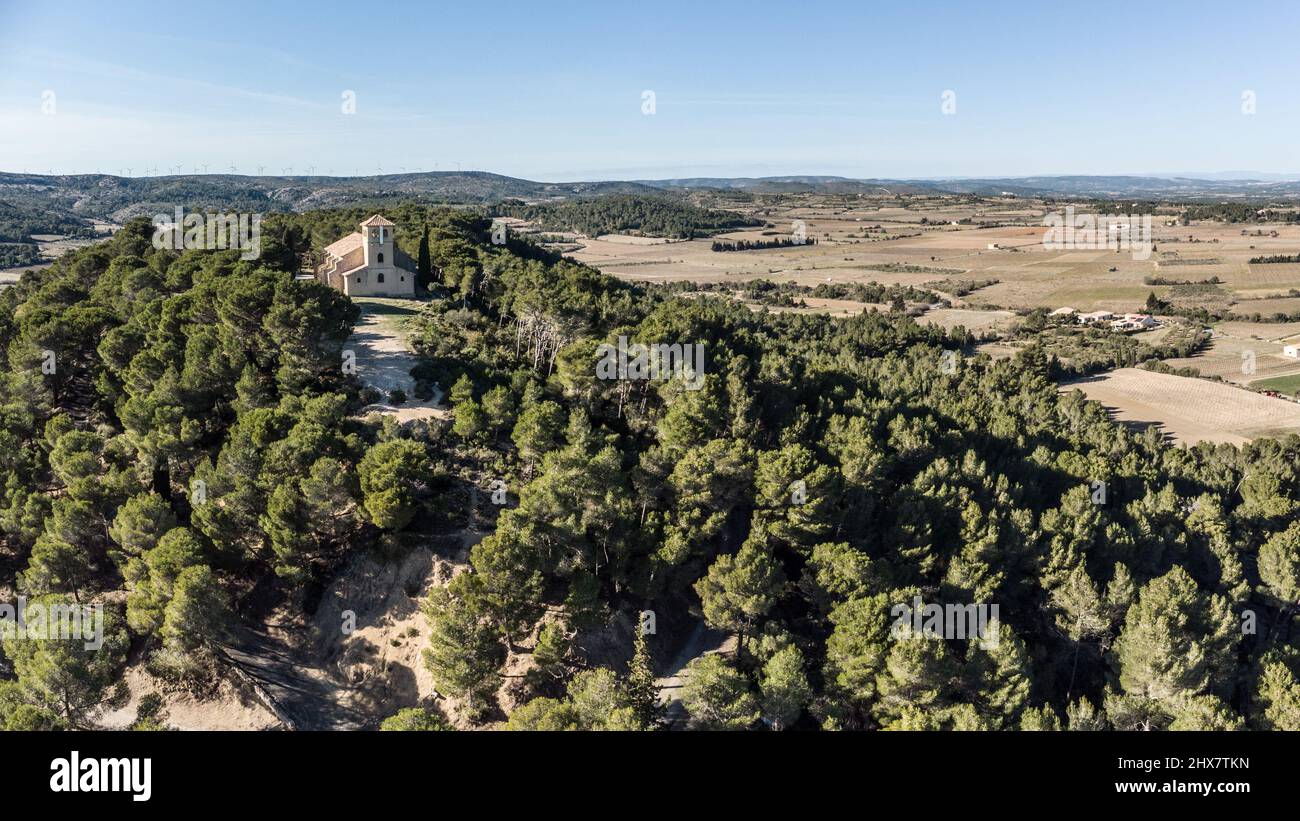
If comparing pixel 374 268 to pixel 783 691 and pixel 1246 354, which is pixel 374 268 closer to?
pixel 783 691

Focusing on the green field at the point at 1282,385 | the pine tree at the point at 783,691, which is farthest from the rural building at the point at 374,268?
the green field at the point at 1282,385

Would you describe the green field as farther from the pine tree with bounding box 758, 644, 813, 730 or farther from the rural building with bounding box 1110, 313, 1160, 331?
the pine tree with bounding box 758, 644, 813, 730

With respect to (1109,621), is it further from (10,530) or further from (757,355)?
(10,530)

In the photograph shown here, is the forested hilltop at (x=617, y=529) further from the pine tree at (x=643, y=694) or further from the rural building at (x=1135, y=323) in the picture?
the rural building at (x=1135, y=323)

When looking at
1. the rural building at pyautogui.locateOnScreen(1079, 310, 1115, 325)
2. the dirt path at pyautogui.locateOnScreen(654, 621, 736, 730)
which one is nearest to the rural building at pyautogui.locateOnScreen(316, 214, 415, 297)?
the dirt path at pyautogui.locateOnScreen(654, 621, 736, 730)

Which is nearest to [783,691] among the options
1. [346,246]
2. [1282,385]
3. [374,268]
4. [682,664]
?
[682,664]

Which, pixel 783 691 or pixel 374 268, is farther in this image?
pixel 374 268

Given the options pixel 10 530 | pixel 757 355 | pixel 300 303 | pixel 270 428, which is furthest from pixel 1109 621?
pixel 10 530
